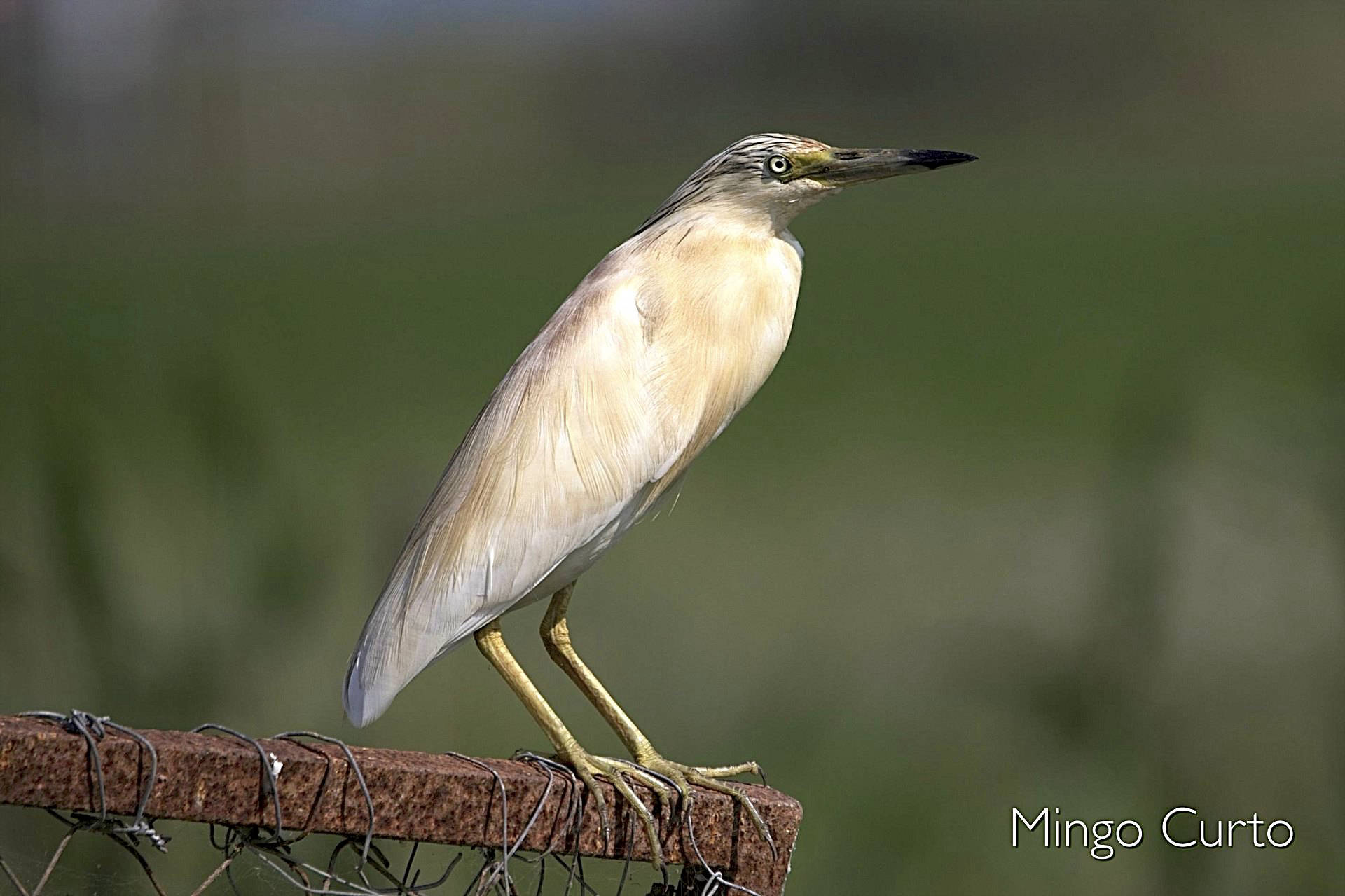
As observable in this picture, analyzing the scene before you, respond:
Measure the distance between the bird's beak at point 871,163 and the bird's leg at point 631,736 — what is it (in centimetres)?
33

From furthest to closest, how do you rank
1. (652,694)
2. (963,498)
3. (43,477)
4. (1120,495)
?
(963,498) → (652,694) → (1120,495) → (43,477)

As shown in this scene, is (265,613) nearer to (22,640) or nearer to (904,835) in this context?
(22,640)

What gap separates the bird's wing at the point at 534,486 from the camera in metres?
0.82

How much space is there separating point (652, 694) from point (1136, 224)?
260 centimetres

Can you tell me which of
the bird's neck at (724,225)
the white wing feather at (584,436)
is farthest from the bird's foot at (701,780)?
the bird's neck at (724,225)

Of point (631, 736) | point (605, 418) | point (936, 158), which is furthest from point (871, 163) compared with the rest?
point (631, 736)

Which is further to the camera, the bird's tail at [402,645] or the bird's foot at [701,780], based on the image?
the bird's tail at [402,645]

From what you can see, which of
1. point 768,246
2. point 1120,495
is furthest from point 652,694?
point 768,246

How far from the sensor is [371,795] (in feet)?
1.83

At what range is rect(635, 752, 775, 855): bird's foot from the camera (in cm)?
66

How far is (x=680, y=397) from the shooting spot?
0.85m

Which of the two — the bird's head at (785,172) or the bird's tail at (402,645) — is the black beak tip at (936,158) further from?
the bird's tail at (402,645)

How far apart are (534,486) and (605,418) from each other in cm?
6

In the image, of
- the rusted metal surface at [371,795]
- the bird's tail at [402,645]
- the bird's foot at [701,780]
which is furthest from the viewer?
the bird's tail at [402,645]
